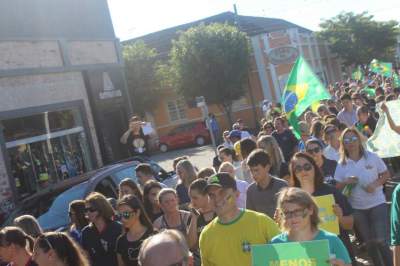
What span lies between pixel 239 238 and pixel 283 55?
21053mm

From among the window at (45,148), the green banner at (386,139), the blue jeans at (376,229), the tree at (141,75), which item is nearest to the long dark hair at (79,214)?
the blue jeans at (376,229)

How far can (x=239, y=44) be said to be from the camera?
113ft

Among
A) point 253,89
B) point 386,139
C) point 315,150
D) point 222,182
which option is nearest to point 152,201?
point 222,182

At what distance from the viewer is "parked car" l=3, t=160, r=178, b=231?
8.02m

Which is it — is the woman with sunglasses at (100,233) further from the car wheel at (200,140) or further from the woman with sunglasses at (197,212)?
the car wheel at (200,140)

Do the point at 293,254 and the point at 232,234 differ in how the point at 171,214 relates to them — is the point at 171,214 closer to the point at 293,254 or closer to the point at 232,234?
the point at 232,234

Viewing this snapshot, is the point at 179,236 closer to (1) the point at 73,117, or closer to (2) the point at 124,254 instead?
(2) the point at 124,254

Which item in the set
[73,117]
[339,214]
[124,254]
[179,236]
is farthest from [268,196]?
[73,117]

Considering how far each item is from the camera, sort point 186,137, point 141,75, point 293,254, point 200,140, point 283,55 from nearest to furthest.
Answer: point 293,254
point 283,55
point 200,140
point 186,137
point 141,75

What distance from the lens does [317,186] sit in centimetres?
523

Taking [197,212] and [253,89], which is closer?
[197,212]

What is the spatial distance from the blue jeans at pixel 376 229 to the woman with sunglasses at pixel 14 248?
127 inches

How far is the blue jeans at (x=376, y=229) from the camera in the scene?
18.6 ft

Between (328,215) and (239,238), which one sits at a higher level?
(239,238)
